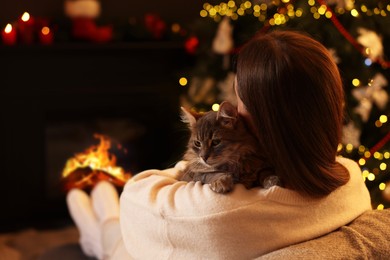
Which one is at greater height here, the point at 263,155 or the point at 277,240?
the point at 263,155

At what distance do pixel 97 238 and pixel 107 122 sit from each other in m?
1.30

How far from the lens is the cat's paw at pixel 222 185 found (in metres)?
1.31

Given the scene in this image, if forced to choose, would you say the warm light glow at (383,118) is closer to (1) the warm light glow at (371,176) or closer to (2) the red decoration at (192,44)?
(1) the warm light glow at (371,176)

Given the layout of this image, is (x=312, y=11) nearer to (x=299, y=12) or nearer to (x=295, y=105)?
(x=299, y=12)

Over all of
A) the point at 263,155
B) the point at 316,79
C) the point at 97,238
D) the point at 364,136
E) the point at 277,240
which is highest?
the point at 316,79

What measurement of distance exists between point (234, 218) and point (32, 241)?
2.35 metres

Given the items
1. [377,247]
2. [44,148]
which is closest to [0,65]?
[44,148]

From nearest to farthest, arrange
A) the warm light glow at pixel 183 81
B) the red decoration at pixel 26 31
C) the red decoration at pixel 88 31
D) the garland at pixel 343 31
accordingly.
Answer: the garland at pixel 343 31, the red decoration at pixel 26 31, the red decoration at pixel 88 31, the warm light glow at pixel 183 81

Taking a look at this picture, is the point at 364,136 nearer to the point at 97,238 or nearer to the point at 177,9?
the point at 97,238

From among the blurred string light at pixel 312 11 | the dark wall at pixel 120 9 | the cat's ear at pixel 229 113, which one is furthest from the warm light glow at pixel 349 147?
the dark wall at pixel 120 9

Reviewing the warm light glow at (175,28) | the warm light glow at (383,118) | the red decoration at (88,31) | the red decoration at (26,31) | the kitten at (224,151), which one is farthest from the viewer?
the warm light glow at (175,28)

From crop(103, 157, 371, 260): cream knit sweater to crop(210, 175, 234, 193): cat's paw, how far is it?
0.04ft

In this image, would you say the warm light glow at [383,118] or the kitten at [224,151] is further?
the warm light glow at [383,118]

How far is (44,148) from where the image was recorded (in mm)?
3596
